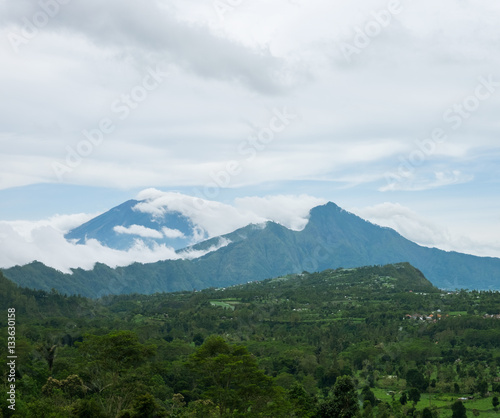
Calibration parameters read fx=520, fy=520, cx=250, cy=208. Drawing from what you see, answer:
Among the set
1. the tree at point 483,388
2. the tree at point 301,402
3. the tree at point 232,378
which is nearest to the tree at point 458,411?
the tree at point 483,388

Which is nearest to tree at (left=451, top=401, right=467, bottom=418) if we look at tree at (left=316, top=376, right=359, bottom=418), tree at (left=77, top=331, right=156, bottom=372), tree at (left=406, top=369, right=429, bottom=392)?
tree at (left=406, top=369, right=429, bottom=392)

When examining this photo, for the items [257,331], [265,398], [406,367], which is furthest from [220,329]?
[265,398]

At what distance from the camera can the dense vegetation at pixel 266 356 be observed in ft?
142

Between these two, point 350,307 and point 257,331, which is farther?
point 350,307

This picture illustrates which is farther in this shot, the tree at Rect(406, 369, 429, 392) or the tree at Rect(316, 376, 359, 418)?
the tree at Rect(406, 369, 429, 392)

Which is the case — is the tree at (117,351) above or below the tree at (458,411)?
above

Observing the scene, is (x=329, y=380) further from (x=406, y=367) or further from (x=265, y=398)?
(x=265, y=398)

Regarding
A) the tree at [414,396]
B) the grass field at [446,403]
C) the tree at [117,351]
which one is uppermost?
the tree at [117,351]

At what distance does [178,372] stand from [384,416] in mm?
29662

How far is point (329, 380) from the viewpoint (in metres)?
74.4

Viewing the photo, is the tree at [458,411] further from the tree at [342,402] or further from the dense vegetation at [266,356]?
the tree at [342,402]

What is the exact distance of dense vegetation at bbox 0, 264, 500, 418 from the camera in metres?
43.3

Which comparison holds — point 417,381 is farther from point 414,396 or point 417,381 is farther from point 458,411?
point 458,411

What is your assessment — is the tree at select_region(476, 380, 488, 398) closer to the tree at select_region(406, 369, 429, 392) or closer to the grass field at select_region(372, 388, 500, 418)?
the grass field at select_region(372, 388, 500, 418)
